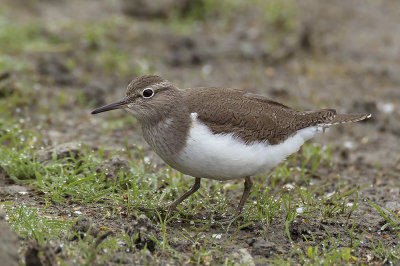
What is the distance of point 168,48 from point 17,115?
3.83m

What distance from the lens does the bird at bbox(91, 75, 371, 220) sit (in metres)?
5.41

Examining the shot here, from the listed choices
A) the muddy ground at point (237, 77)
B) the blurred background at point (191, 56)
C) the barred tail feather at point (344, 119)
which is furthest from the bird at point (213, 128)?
the blurred background at point (191, 56)

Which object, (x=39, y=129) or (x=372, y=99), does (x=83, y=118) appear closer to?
(x=39, y=129)

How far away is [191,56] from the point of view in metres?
10.9

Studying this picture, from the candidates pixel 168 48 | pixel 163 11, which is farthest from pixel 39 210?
pixel 163 11

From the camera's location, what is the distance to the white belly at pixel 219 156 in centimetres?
536

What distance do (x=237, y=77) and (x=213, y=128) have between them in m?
5.14

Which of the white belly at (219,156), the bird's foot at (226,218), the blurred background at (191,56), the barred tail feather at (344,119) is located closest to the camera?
the white belly at (219,156)

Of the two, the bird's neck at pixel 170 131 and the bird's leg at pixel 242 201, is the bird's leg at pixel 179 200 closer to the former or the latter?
the bird's leg at pixel 242 201

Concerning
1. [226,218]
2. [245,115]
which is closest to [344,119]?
[245,115]

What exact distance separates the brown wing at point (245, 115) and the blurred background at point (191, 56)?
98.2 inches

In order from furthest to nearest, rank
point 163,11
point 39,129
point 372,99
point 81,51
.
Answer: point 163,11 → point 81,51 → point 372,99 → point 39,129

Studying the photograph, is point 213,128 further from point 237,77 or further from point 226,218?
point 237,77

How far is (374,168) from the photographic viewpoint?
8.00 meters
